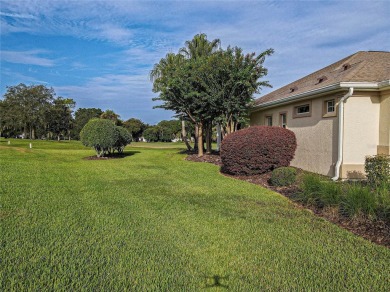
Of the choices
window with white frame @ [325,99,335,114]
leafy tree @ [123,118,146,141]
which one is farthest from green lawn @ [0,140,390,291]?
leafy tree @ [123,118,146,141]

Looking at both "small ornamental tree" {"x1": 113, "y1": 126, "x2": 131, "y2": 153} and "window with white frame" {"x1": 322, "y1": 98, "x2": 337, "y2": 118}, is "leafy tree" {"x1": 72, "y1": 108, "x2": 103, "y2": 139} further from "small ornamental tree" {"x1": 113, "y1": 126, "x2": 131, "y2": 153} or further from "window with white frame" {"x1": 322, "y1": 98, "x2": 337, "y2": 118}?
"window with white frame" {"x1": 322, "y1": 98, "x2": 337, "y2": 118}

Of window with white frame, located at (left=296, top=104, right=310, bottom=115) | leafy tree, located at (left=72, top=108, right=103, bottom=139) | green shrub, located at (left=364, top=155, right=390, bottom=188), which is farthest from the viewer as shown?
leafy tree, located at (left=72, top=108, right=103, bottom=139)

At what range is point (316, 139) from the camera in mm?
10586

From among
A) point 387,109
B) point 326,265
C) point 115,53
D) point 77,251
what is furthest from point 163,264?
point 115,53

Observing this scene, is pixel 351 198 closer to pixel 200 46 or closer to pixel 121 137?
pixel 121 137

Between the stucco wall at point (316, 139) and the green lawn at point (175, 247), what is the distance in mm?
4238

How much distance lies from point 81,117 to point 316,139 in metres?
69.4

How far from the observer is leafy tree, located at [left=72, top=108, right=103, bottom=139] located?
230 ft

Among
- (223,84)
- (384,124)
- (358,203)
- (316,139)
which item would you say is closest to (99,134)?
(223,84)

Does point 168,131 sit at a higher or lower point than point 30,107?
lower

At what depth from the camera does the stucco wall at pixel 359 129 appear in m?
9.19

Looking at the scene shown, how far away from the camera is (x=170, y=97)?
17.8m

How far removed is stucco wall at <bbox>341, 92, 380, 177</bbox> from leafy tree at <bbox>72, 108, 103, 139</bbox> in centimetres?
6813

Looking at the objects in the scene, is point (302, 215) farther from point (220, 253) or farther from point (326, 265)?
point (220, 253)
